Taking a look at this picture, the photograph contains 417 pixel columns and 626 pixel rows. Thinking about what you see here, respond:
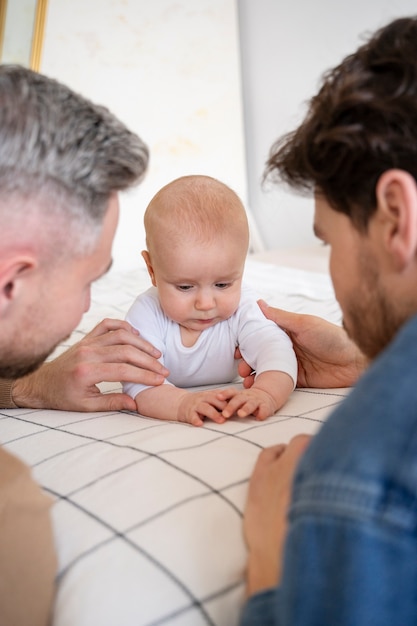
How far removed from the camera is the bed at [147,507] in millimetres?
685

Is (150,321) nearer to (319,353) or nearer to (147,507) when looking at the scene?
(319,353)

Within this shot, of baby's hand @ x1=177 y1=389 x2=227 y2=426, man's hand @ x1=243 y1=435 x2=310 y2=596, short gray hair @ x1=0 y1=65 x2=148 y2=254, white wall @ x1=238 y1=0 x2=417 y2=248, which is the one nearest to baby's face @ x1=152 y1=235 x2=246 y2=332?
baby's hand @ x1=177 y1=389 x2=227 y2=426

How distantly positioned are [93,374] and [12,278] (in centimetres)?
44

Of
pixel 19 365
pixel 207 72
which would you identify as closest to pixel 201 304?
pixel 19 365

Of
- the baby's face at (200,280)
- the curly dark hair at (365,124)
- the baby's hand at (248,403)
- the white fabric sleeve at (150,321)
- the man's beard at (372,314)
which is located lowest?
the baby's hand at (248,403)

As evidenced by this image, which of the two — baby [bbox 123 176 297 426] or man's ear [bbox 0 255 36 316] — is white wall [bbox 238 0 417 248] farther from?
man's ear [bbox 0 255 36 316]

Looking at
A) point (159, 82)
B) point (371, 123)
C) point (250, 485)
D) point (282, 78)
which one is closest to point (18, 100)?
point (371, 123)

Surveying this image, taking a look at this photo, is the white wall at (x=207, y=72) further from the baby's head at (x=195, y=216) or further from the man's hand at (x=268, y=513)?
the man's hand at (x=268, y=513)

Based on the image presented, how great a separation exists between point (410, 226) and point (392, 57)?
0.79 feet

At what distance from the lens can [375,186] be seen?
79 cm

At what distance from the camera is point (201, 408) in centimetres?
111

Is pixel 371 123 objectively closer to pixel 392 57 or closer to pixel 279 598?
pixel 392 57

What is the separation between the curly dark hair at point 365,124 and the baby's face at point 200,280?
43 cm

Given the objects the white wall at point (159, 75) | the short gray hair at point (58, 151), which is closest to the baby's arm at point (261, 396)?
the short gray hair at point (58, 151)
